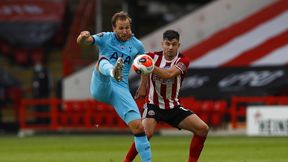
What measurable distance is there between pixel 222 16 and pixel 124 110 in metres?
19.1

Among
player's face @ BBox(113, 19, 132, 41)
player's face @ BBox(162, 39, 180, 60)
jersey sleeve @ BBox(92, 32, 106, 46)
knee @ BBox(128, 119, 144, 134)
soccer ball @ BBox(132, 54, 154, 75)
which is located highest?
player's face @ BBox(113, 19, 132, 41)

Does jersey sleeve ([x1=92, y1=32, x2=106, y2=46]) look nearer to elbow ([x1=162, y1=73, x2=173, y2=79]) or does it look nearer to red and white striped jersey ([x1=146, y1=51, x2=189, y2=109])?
red and white striped jersey ([x1=146, y1=51, x2=189, y2=109])

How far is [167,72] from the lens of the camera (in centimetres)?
1313

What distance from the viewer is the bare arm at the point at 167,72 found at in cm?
1298

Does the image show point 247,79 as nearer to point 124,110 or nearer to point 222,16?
point 222,16

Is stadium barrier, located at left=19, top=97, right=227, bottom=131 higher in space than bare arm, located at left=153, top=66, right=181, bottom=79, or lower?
lower

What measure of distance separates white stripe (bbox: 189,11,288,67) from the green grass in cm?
453

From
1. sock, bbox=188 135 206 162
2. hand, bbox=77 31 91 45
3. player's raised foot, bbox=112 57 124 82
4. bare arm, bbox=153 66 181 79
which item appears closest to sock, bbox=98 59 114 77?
player's raised foot, bbox=112 57 124 82

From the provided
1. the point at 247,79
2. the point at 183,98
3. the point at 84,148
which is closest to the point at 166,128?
the point at 183,98

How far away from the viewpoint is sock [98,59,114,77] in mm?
12643

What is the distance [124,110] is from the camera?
43.3ft

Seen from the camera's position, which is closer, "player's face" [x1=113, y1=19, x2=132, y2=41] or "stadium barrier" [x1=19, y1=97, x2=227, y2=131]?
"player's face" [x1=113, y1=19, x2=132, y2=41]

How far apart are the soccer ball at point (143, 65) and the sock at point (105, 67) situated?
438 mm

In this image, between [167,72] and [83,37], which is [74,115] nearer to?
[167,72]
